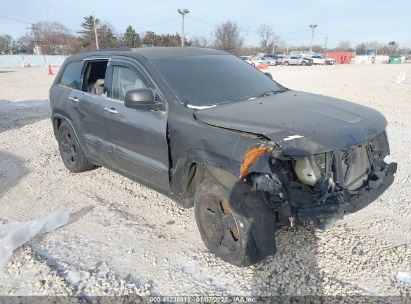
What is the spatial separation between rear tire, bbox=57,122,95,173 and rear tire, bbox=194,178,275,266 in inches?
102

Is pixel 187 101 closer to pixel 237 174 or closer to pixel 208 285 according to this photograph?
pixel 237 174

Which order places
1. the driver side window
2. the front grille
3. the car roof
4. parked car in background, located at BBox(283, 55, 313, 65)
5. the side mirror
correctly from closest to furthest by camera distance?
the front grille, the side mirror, the driver side window, the car roof, parked car in background, located at BBox(283, 55, 313, 65)

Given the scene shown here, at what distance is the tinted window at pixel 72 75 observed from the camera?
16.2 feet

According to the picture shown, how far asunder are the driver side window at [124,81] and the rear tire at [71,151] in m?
1.30

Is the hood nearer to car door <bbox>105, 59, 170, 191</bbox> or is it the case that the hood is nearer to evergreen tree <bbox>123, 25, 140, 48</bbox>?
car door <bbox>105, 59, 170, 191</bbox>

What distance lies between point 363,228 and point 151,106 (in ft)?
8.11

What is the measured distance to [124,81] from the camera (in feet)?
13.1

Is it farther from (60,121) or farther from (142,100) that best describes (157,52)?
(60,121)

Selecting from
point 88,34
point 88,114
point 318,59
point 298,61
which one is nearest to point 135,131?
point 88,114

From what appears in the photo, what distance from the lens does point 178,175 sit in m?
3.35

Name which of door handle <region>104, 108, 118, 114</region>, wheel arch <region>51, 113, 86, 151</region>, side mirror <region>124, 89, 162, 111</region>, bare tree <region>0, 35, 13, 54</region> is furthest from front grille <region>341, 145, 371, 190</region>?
bare tree <region>0, 35, 13, 54</region>

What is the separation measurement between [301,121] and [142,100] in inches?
57.6

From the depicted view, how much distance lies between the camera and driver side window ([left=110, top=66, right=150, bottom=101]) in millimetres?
3779

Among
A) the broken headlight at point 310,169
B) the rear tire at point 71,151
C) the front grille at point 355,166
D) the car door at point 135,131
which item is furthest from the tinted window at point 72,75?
the front grille at point 355,166
